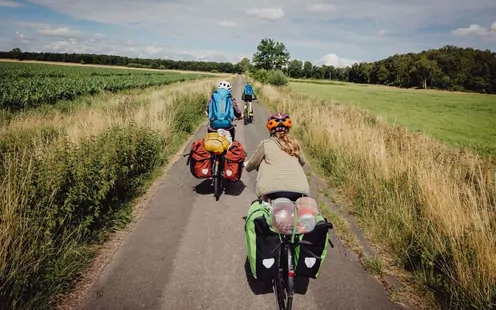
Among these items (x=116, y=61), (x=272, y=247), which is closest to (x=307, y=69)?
(x=116, y=61)

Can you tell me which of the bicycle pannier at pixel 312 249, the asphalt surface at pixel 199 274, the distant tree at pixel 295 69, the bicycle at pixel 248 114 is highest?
the distant tree at pixel 295 69

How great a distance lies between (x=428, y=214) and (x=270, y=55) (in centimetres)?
8823

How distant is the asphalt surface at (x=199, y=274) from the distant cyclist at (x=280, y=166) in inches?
→ 48.6

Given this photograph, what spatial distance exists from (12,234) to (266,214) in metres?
2.87

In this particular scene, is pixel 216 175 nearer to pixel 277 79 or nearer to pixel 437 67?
pixel 277 79

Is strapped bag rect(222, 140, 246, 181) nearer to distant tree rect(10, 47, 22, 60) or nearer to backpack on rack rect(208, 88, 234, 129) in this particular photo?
backpack on rack rect(208, 88, 234, 129)

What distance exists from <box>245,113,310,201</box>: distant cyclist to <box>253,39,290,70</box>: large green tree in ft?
289

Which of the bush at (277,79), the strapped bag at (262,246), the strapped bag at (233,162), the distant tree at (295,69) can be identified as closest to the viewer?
the strapped bag at (262,246)

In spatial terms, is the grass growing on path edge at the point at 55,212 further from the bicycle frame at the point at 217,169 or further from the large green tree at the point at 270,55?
the large green tree at the point at 270,55

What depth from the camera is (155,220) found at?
4836 millimetres

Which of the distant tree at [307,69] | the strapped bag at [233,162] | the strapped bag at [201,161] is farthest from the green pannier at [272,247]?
the distant tree at [307,69]

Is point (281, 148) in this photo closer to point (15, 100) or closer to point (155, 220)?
point (155, 220)

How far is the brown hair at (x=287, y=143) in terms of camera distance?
3.36 meters

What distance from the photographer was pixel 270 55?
85625 mm
